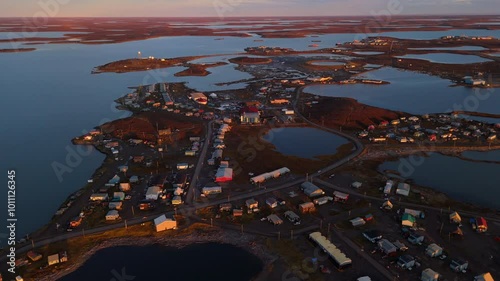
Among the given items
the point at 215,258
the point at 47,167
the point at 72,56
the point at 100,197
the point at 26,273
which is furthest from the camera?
the point at 72,56

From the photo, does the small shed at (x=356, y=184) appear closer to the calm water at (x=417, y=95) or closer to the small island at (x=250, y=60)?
the calm water at (x=417, y=95)

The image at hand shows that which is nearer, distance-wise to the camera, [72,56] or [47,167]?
[47,167]

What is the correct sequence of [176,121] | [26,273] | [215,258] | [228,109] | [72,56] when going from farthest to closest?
[72,56], [228,109], [176,121], [215,258], [26,273]

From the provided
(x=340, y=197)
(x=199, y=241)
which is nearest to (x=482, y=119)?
(x=340, y=197)

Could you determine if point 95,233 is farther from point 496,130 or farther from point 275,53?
point 275,53

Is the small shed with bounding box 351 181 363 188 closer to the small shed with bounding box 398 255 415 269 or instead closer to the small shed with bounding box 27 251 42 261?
the small shed with bounding box 398 255 415 269

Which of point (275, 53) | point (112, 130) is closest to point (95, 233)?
point (112, 130)

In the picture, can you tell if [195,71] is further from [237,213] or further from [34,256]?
[34,256]

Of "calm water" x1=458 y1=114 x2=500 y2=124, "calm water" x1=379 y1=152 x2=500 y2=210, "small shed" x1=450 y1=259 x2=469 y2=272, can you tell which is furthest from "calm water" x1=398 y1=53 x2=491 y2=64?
"small shed" x1=450 y1=259 x2=469 y2=272

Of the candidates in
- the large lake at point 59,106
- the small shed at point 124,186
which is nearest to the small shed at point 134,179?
the small shed at point 124,186
